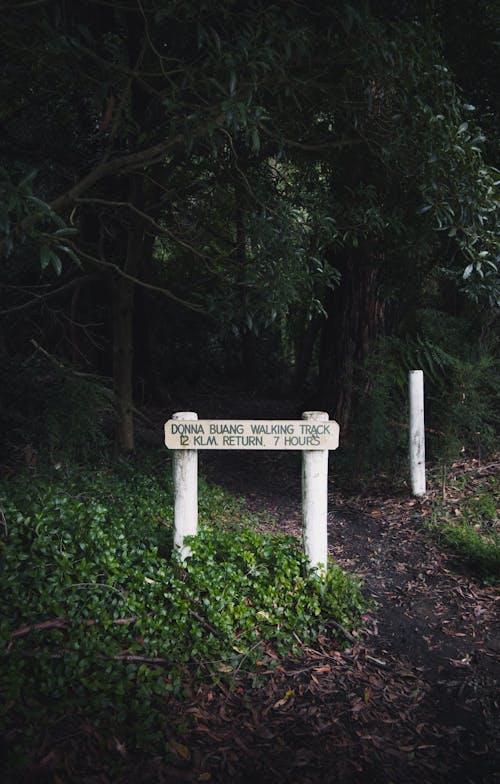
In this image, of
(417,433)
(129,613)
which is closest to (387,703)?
(129,613)

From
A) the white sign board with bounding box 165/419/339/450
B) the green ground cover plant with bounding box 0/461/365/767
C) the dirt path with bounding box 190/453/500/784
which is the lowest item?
the dirt path with bounding box 190/453/500/784

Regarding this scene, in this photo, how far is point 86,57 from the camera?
5.36 meters

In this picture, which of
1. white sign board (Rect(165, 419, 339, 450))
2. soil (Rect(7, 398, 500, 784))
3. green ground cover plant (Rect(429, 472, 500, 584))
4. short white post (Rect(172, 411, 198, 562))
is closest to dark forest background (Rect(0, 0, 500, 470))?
green ground cover plant (Rect(429, 472, 500, 584))

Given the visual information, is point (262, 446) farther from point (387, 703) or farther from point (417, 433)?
point (417, 433)

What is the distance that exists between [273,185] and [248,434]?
13.2 feet

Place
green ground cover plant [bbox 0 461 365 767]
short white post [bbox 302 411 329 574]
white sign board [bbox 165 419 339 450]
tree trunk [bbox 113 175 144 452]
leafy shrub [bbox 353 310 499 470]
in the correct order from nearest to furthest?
green ground cover plant [bbox 0 461 365 767] → white sign board [bbox 165 419 339 450] → short white post [bbox 302 411 329 574] → leafy shrub [bbox 353 310 499 470] → tree trunk [bbox 113 175 144 452]

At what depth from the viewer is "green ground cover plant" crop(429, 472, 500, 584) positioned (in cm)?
573

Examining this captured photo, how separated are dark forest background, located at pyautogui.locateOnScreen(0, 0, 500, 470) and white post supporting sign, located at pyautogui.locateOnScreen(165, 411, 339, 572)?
155 cm

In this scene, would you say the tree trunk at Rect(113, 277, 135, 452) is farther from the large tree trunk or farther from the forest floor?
the forest floor

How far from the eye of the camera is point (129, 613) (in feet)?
13.8

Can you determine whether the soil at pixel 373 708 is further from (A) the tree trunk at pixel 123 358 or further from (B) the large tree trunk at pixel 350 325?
(A) the tree trunk at pixel 123 358

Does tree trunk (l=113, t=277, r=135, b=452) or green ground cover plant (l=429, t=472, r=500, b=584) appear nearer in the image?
green ground cover plant (l=429, t=472, r=500, b=584)

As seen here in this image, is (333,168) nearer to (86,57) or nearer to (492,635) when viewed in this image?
(86,57)

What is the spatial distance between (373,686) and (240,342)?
15.6 meters
